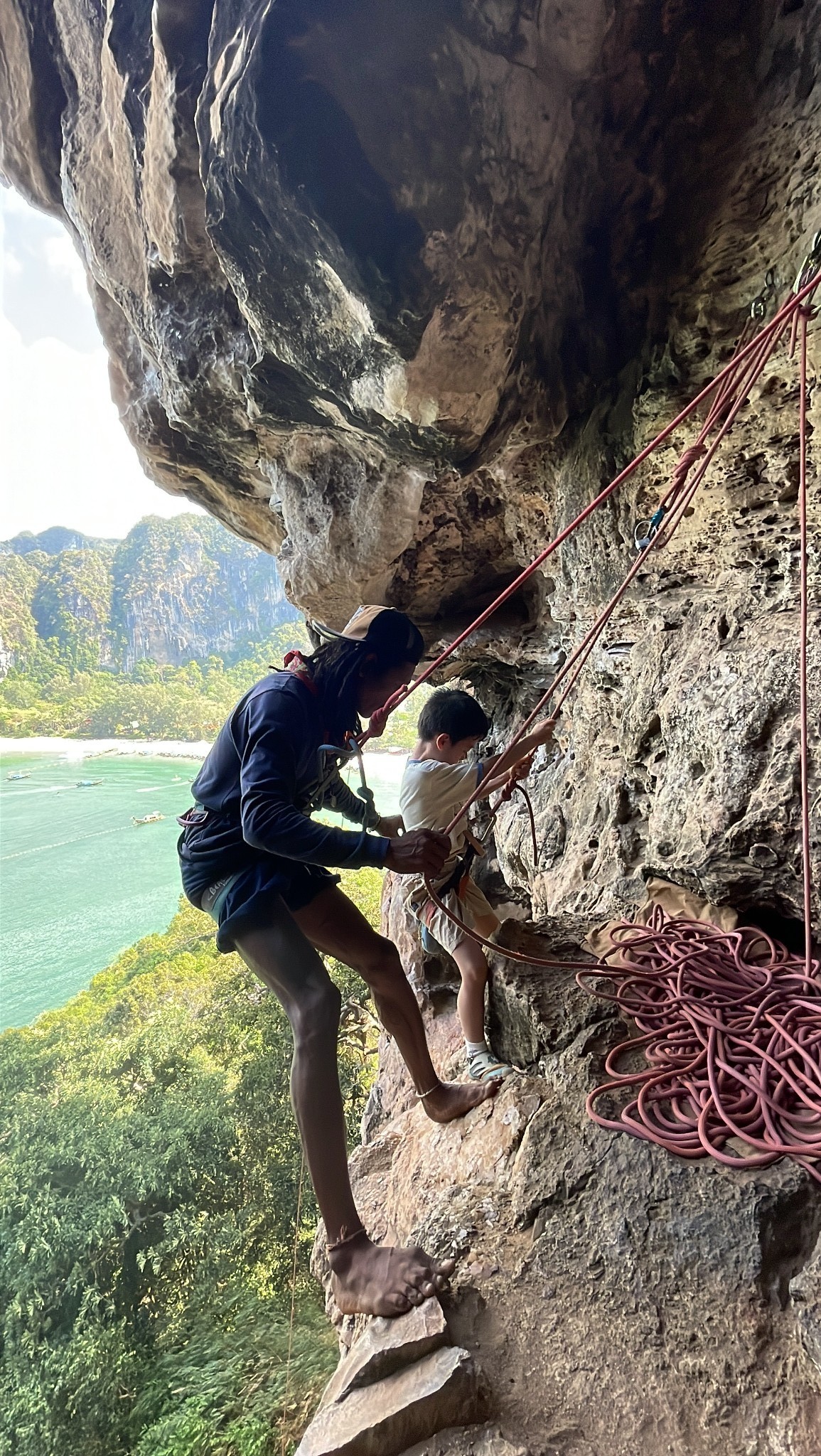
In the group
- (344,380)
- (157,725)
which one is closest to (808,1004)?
(344,380)

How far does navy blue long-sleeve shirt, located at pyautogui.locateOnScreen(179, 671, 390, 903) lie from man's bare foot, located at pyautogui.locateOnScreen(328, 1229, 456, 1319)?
2.92 feet

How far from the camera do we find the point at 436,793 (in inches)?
98.4

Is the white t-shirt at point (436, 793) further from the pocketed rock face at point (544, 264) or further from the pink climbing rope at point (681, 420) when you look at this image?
the pocketed rock face at point (544, 264)

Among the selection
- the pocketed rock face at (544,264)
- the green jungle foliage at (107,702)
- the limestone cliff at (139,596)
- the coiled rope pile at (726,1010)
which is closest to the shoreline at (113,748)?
the green jungle foliage at (107,702)

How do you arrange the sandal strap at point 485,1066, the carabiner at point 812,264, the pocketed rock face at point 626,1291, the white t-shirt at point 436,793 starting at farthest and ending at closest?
the white t-shirt at point 436,793
the sandal strap at point 485,1066
the carabiner at point 812,264
the pocketed rock face at point 626,1291

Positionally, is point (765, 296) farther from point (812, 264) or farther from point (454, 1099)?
point (454, 1099)

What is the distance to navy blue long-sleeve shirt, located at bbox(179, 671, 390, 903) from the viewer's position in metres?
1.55

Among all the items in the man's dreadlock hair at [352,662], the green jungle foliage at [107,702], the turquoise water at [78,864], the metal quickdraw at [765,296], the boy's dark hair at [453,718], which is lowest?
the turquoise water at [78,864]

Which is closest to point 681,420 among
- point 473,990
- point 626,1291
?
point 473,990

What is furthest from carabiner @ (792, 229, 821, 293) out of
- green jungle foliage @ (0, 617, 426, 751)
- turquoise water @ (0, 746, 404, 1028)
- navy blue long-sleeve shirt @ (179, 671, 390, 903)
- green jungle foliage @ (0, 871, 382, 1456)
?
green jungle foliage @ (0, 617, 426, 751)

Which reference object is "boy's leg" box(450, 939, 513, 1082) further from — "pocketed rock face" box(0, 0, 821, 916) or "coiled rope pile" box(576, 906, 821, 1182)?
"pocketed rock face" box(0, 0, 821, 916)

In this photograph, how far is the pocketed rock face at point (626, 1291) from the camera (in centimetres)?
120

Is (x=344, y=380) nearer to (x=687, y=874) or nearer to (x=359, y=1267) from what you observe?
(x=687, y=874)

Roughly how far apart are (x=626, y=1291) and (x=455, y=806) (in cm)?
146
